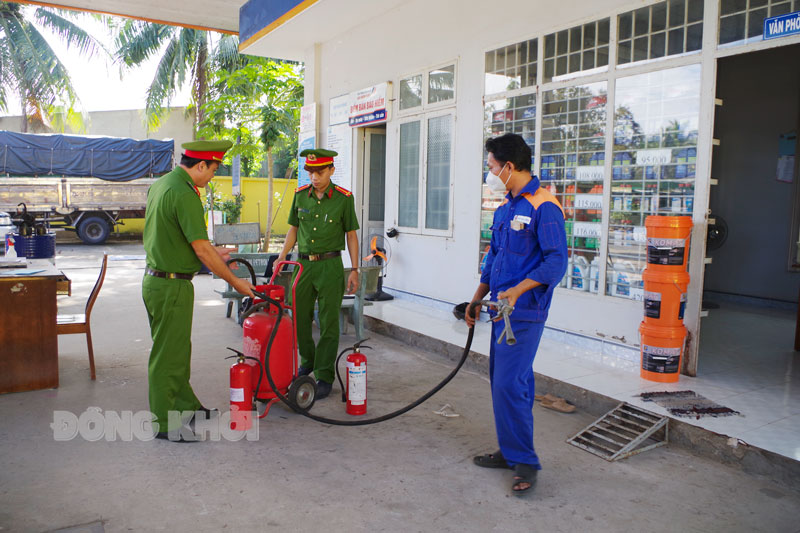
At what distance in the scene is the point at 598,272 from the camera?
566 centimetres

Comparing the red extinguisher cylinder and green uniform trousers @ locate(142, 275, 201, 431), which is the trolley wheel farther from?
green uniform trousers @ locate(142, 275, 201, 431)

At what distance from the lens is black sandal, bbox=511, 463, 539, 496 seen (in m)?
3.22

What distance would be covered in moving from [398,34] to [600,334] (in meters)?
4.88

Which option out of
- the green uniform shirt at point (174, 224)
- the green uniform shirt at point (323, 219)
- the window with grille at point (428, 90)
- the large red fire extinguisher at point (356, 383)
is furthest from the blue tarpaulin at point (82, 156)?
the large red fire extinguisher at point (356, 383)

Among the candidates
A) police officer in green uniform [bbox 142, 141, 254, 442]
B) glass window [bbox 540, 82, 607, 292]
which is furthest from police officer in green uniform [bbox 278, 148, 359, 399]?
glass window [bbox 540, 82, 607, 292]

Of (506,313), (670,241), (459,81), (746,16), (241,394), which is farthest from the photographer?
(459,81)

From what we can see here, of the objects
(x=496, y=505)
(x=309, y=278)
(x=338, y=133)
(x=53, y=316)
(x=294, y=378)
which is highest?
(x=338, y=133)

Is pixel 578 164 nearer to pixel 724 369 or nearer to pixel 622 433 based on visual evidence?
pixel 724 369

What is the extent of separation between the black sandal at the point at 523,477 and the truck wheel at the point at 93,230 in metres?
17.2

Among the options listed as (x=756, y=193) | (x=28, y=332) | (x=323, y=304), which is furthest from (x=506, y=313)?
(x=756, y=193)

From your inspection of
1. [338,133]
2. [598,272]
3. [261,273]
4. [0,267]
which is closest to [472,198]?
[598,272]

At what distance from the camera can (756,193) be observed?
877cm

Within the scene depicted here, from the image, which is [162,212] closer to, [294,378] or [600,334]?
[294,378]

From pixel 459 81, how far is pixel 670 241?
3.50m
